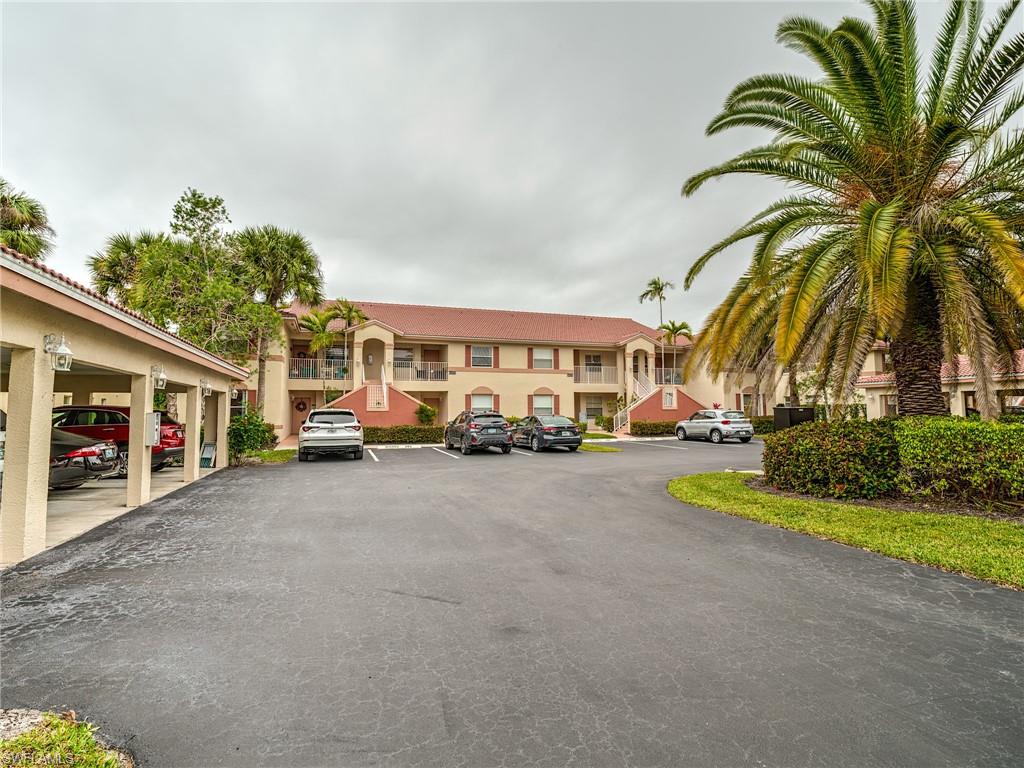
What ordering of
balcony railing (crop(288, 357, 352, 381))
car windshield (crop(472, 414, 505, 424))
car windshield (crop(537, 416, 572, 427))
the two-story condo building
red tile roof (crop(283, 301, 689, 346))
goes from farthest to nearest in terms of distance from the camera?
red tile roof (crop(283, 301, 689, 346)) < balcony railing (crop(288, 357, 352, 381)) < the two-story condo building < car windshield (crop(537, 416, 572, 427)) < car windshield (crop(472, 414, 505, 424))

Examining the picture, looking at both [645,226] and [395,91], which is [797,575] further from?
[645,226]

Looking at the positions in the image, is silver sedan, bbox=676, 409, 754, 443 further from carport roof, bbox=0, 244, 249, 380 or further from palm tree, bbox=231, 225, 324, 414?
carport roof, bbox=0, 244, 249, 380

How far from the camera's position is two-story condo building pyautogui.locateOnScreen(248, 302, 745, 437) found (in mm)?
27188

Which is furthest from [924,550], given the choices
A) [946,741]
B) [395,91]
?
[395,91]

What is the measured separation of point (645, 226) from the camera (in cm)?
2158

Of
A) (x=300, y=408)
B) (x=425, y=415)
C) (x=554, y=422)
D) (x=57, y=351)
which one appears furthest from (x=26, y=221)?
(x=554, y=422)

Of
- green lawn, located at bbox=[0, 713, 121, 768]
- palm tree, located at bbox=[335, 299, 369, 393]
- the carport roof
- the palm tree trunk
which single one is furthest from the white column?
palm tree, located at bbox=[335, 299, 369, 393]

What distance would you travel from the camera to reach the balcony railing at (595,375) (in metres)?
33.2

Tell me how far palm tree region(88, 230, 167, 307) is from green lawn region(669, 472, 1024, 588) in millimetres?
22265

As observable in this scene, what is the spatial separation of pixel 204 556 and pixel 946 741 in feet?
22.0

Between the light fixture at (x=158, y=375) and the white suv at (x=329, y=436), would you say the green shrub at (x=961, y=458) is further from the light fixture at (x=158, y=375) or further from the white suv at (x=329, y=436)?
the white suv at (x=329, y=436)

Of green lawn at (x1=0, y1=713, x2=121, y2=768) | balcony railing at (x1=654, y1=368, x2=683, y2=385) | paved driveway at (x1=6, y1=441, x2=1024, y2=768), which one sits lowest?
paved driveway at (x1=6, y1=441, x2=1024, y2=768)

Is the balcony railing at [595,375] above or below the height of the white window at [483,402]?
above

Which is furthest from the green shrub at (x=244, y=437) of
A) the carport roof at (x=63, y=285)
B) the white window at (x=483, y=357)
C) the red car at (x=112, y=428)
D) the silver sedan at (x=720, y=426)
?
the silver sedan at (x=720, y=426)
